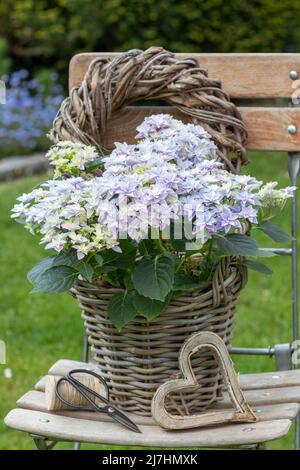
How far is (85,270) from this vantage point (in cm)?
182

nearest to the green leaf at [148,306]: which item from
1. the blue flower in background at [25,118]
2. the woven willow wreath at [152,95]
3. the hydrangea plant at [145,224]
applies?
the hydrangea plant at [145,224]

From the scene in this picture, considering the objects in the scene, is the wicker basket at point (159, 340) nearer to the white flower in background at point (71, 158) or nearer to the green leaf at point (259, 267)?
the green leaf at point (259, 267)

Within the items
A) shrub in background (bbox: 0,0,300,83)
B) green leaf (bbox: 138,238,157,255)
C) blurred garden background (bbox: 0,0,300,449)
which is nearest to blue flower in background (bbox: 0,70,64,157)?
blurred garden background (bbox: 0,0,300,449)

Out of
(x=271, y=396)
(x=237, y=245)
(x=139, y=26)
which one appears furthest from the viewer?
(x=139, y=26)

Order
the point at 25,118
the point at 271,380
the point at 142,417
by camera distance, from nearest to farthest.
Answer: the point at 142,417
the point at 271,380
the point at 25,118

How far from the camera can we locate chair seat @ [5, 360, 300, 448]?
183 centimetres

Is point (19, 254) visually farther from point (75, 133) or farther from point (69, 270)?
point (69, 270)

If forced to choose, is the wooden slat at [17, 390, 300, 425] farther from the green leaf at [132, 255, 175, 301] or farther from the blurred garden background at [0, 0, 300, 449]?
the blurred garden background at [0, 0, 300, 449]

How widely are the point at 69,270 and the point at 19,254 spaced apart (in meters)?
2.56

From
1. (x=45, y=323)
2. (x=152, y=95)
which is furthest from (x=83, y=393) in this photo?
(x=45, y=323)

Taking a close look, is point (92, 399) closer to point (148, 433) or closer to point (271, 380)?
point (148, 433)

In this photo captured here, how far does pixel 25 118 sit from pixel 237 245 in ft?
14.4

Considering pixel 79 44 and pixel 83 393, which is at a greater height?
pixel 79 44

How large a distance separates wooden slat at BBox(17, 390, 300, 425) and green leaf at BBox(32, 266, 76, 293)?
31 cm
